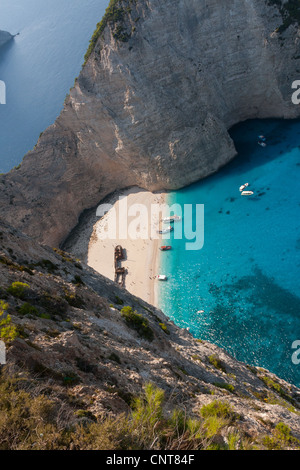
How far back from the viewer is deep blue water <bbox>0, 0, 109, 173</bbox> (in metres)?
87.4

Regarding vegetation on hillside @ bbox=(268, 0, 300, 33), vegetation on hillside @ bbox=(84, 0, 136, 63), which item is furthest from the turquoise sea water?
vegetation on hillside @ bbox=(84, 0, 136, 63)

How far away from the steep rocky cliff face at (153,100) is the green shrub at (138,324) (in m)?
38.7

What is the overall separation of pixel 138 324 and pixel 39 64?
116 meters

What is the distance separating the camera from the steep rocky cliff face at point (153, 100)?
55344mm

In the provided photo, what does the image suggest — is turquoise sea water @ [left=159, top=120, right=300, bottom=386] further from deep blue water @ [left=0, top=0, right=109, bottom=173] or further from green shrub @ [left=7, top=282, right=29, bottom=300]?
deep blue water @ [left=0, top=0, right=109, bottom=173]

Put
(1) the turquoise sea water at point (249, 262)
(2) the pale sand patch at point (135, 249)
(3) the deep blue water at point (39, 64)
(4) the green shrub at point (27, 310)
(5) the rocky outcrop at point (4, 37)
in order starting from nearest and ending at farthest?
(4) the green shrub at point (27, 310) < (1) the turquoise sea water at point (249, 262) < (2) the pale sand patch at point (135, 249) < (3) the deep blue water at point (39, 64) < (5) the rocky outcrop at point (4, 37)

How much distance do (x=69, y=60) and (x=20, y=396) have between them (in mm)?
110669

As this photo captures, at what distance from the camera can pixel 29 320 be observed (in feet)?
48.9

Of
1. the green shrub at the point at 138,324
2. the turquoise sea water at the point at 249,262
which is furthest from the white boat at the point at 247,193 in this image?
the green shrub at the point at 138,324

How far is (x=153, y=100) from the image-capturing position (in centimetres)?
5584

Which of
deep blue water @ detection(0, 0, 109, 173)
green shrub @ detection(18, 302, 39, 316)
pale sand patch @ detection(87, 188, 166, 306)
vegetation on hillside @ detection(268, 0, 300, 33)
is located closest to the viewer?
green shrub @ detection(18, 302, 39, 316)

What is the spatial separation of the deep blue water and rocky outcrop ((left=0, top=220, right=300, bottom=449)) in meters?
64.6

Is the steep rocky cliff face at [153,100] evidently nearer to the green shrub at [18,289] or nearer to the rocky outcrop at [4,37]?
the green shrub at [18,289]

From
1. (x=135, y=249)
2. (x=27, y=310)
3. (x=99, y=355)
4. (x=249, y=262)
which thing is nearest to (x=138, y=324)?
(x=99, y=355)
